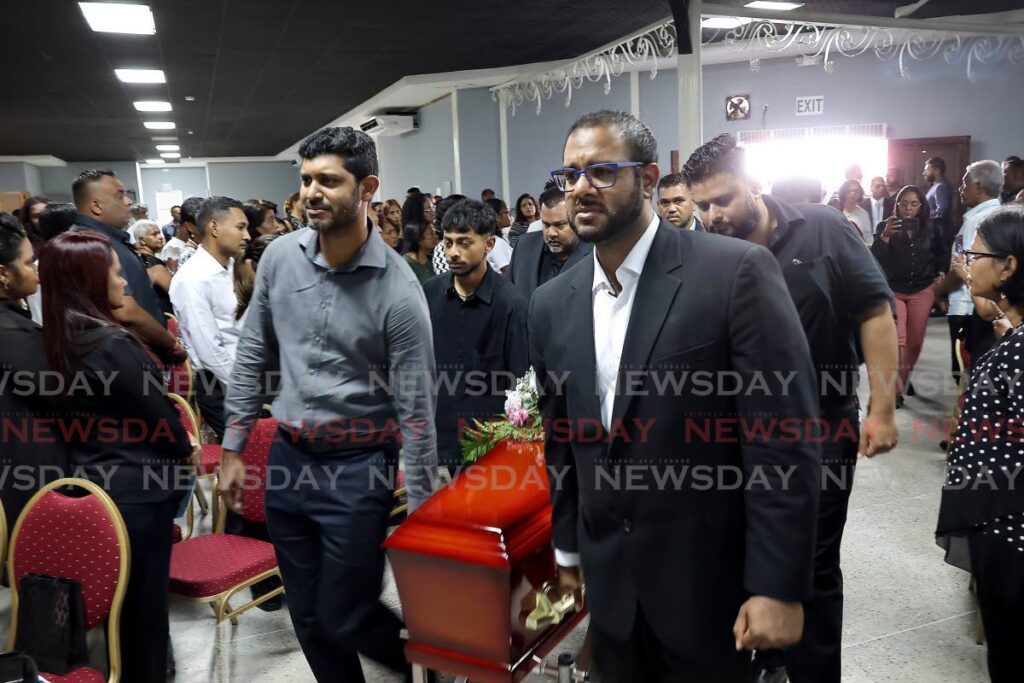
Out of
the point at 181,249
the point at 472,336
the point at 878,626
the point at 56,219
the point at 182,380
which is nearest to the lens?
the point at 878,626

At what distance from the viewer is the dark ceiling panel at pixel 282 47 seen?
787 centimetres

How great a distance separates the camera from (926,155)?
1020 centimetres

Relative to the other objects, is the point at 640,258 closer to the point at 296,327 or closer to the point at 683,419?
the point at 683,419

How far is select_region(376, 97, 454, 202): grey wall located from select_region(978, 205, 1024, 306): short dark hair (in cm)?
1148

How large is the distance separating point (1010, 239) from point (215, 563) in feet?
9.02

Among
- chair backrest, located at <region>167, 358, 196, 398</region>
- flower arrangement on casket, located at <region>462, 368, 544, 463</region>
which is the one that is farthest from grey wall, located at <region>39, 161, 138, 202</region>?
flower arrangement on casket, located at <region>462, 368, 544, 463</region>

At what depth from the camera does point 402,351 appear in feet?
7.23

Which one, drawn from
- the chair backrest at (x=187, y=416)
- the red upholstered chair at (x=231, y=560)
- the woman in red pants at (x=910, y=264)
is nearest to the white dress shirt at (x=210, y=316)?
the chair backrest at (x=187, y=416)

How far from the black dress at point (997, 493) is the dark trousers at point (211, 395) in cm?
334

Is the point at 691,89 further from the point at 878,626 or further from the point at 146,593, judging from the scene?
the point at 146,593

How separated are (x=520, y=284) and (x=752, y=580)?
280 cm

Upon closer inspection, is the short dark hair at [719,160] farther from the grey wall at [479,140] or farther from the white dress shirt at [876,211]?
the grey wall at [479,140]

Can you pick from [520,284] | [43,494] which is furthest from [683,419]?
[520,284]

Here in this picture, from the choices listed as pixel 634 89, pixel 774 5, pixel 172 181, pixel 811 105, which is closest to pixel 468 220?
pixel 774 5
